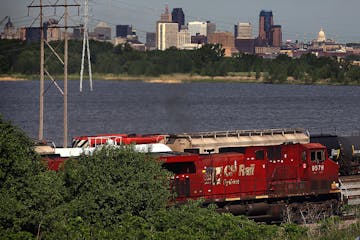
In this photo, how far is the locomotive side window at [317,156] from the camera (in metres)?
39.8

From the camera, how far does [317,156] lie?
3997 centimetres

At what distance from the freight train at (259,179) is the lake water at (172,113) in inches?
999

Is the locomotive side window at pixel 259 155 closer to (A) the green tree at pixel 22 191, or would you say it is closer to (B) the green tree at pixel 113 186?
(B) the green tree at pixel 113 186

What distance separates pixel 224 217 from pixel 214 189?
8706 millimetres

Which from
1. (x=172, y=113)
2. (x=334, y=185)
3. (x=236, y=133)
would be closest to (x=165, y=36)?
(x=172, y=113)

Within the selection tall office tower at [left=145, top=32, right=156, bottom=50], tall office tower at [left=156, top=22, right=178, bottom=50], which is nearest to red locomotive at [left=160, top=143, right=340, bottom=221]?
tall office tower at [left=145, top=32, right=156, bottom=50]

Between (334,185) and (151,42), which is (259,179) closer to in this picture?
(334,185)

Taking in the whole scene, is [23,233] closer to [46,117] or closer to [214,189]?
[214,189]

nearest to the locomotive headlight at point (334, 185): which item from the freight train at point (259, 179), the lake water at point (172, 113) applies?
the freight train at point (259, 179)

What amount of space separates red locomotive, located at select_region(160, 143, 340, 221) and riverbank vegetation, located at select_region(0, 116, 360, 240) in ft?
13.9

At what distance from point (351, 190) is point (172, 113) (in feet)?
142

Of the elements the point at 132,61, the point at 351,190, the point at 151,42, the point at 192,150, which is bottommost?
the point at 351,190

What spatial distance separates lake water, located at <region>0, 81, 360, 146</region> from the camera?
86.0 meters

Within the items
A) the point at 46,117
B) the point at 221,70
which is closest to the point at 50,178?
the point at 221,70
